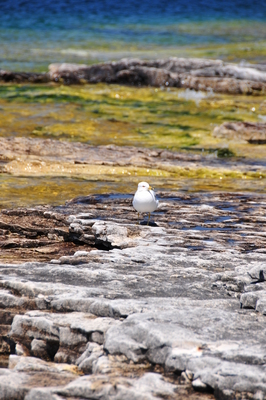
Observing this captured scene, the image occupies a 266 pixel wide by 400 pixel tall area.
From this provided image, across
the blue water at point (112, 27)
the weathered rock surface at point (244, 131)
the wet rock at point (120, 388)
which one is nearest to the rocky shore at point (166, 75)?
the blue water at point (112, 27)

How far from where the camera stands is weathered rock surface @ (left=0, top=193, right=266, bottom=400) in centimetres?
299

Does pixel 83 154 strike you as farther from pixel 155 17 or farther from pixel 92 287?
pixel 155 17

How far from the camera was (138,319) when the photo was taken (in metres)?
3.43

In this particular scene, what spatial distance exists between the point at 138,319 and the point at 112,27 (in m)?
33.8

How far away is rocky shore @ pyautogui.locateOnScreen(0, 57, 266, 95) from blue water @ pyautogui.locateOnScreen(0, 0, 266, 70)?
2758 mm

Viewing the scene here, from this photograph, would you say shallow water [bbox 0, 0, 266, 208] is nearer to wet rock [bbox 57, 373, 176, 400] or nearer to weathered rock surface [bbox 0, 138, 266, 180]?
weathered rock surface [bbox 0, 138, 266, 180]

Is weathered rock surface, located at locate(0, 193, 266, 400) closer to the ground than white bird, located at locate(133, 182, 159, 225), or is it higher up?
closer to the ground

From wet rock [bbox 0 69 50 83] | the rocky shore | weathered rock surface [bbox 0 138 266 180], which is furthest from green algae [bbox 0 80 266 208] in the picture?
wet rock [bbox 0 69 50 83]

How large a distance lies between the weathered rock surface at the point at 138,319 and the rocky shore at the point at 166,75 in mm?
12110

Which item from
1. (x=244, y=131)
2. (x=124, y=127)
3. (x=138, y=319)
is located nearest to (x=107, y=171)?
(x=124, y=127)

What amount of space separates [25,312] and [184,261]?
→ 1.50 metres

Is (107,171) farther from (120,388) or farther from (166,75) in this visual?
(166,75)

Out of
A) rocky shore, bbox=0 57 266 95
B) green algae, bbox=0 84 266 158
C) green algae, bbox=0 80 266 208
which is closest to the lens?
green algae, bbox=0 80 266 208

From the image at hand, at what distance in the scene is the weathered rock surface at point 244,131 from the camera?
36.7 ft
